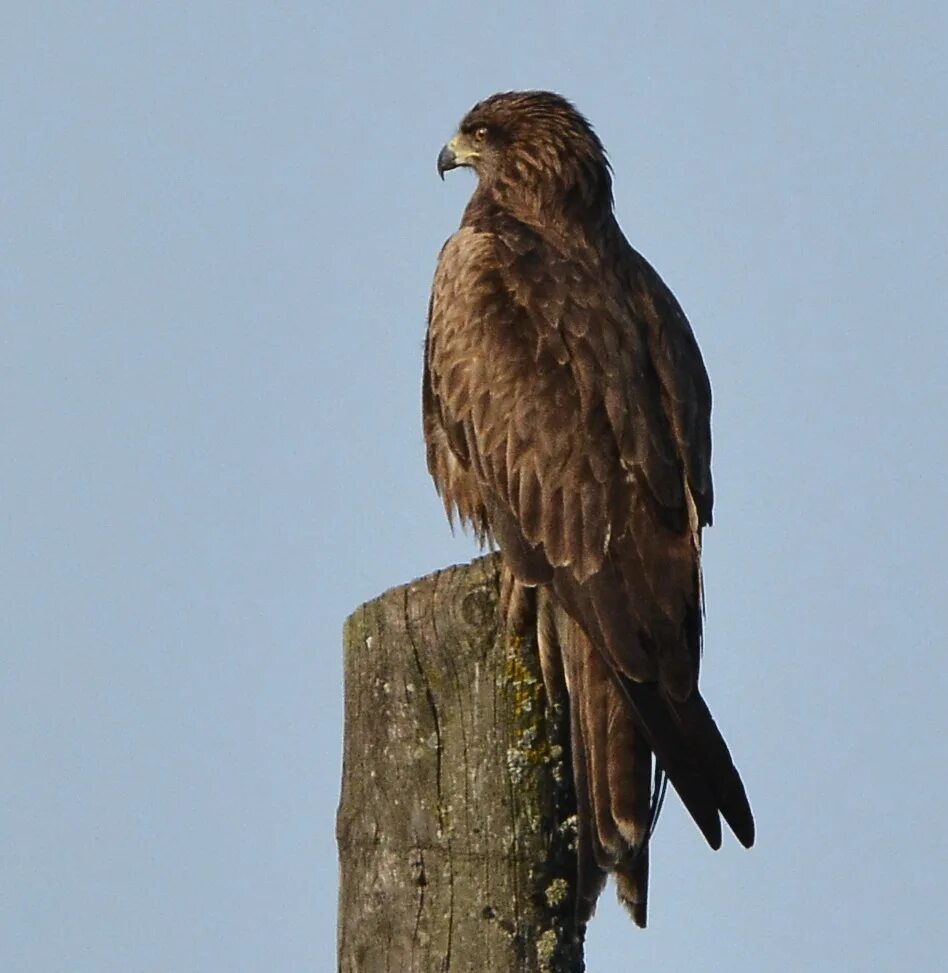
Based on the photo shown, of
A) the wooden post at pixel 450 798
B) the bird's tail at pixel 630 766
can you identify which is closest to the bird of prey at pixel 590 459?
the bird's tail at pixel 630 766

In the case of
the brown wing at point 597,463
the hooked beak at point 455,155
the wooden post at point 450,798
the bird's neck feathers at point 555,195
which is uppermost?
the hooked beak at point 455,155

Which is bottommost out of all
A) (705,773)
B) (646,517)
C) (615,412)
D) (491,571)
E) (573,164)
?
(705,773)

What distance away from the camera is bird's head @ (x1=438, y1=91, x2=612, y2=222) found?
7395mm

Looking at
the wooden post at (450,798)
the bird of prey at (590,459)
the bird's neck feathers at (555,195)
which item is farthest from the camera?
the bird's neck feathers at (555,195)

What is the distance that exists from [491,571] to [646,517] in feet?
3.09

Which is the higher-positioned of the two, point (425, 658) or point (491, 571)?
point (491, 571)

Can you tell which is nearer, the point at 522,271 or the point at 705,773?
the point at 705,773

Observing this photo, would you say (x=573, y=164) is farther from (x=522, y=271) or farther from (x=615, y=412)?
(x=615, y=412)

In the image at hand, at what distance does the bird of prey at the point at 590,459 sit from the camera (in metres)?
4.89

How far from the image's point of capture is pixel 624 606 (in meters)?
5.43

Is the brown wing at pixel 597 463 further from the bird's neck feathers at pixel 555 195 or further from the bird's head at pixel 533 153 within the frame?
the bird's head at pixel 533 153

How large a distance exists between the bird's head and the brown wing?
0.39 m

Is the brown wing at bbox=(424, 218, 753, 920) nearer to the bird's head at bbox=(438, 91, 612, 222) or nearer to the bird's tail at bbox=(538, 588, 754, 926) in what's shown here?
the bird's tail at bbox=(538, 588, 754, 926)

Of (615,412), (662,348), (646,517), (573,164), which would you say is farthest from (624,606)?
(573,164)
